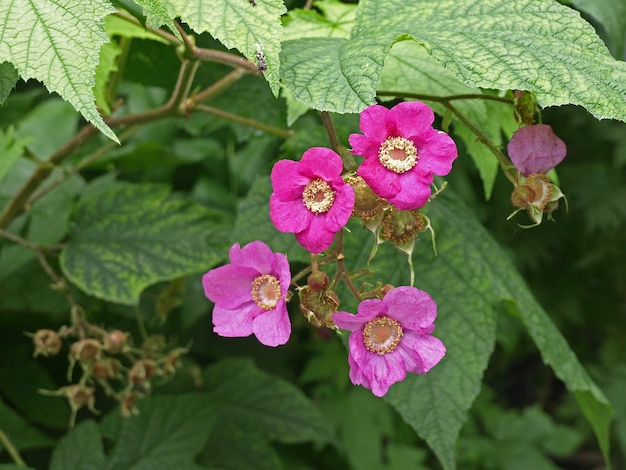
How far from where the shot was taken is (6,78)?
2.60 feet

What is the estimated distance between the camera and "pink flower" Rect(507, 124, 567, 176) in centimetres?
87

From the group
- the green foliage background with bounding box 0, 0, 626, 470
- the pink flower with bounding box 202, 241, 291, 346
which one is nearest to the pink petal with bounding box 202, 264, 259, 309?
the pink flower with bounding box 202, 241, 291, 346

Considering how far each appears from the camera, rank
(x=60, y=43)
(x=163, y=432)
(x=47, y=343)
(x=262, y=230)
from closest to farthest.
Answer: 1. (x=60, y=43)
2. (x=262, y=230)
3. (x=47, y=343)
4. (x=163, y=432)

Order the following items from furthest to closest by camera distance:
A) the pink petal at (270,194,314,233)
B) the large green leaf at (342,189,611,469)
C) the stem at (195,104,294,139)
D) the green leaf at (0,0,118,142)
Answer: the stem at (195,104,294,139), the large green leaf at (342,189,611,469), the pink petal at (270,194,314,233), the green leaf at (0,0,118,142)

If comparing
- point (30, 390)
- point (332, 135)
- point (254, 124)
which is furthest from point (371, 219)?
point (30, 390)

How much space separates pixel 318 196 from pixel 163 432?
735 millimetres

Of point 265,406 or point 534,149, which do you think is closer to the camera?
point 534,149

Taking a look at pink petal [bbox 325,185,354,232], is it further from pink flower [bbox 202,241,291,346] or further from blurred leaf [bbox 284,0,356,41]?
blurred leaf [bbox 284,0,356,41]

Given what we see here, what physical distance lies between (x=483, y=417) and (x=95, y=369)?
1992mm

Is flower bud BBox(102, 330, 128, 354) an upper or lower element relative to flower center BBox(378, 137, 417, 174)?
lower

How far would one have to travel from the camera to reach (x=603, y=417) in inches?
48.8

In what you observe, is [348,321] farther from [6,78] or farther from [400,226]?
[6,78]

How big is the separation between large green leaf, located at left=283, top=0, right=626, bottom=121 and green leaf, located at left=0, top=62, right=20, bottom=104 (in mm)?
276

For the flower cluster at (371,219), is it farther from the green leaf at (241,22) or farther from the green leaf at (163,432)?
the green leaf at (163,432)
